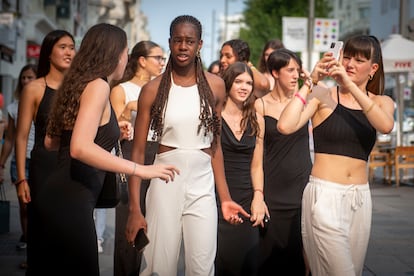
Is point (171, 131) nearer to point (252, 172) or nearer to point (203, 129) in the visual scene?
Answer: point (203, 129)

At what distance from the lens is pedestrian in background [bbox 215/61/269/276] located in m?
5.60

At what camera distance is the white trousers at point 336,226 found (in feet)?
15.0

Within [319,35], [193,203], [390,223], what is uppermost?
[319,35]

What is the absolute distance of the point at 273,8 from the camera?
5088 cm

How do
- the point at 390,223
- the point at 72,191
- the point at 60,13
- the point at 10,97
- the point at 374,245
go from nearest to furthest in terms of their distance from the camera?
the point at 72,191, the point at 374,245, the point at 390,223, the point at 10,97, the point at 60,13

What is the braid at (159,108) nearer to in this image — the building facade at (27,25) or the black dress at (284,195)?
the black dress at (284,195)

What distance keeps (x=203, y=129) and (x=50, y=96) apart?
142cm

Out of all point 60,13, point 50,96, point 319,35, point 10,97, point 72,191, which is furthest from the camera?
point 60,13

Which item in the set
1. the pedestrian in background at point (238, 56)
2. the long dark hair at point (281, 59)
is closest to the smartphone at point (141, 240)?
the long dark hair at point (281, 59)

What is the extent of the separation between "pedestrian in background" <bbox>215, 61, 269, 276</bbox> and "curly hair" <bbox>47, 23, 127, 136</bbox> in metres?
1.70

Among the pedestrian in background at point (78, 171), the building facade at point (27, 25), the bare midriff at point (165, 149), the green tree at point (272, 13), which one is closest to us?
the pedestrian in background at point (78, 171)

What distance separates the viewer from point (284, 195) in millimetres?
5949

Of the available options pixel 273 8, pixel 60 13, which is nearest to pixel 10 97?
pixel 60 13

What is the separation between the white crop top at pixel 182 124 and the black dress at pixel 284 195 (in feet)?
5.04
